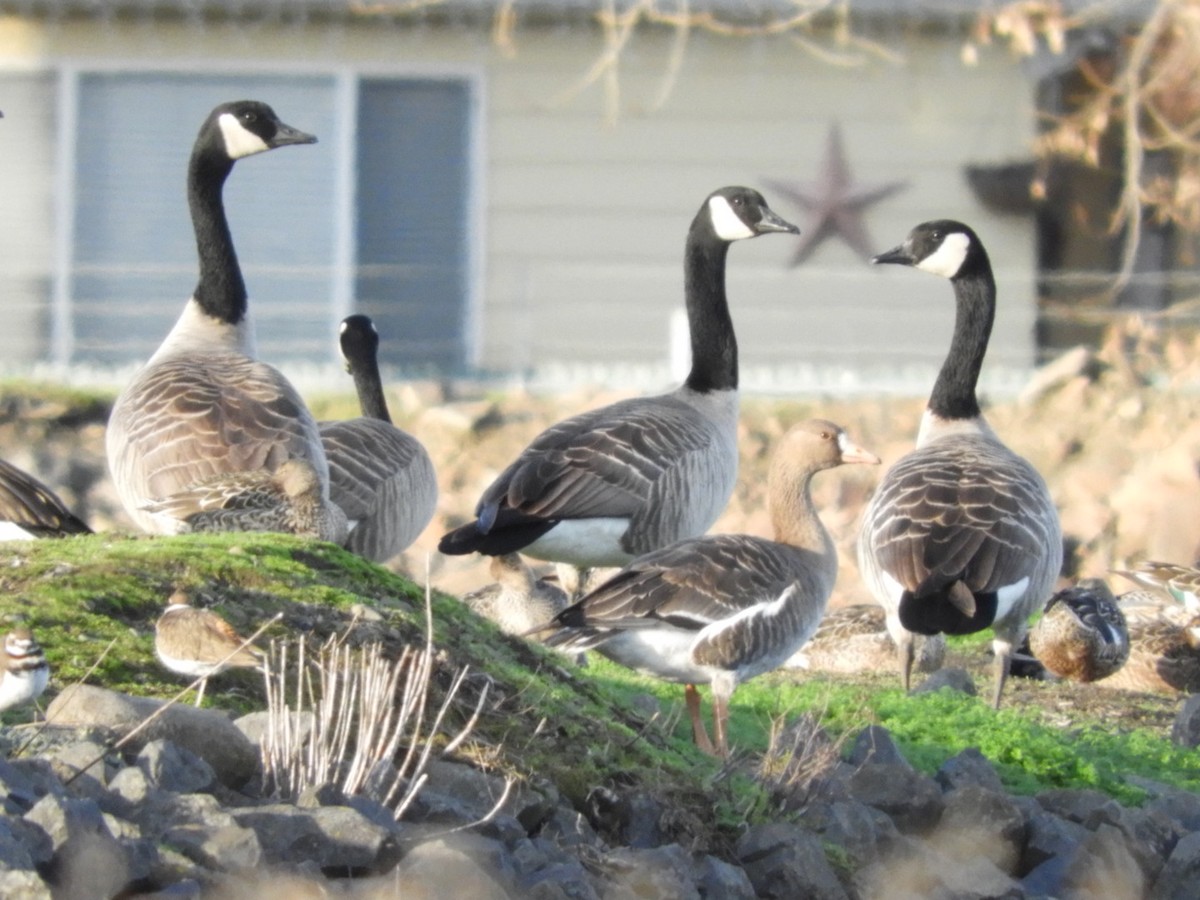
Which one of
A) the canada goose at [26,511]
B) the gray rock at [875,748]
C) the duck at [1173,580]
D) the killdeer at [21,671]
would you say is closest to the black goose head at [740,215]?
the duck at [1173,580]

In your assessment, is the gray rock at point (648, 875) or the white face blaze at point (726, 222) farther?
the white face blaze at point (726, 222)

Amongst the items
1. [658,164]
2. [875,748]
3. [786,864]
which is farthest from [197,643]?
[658,164]

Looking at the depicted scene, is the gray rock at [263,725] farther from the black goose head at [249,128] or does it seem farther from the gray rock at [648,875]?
the black goose head at [249,128]

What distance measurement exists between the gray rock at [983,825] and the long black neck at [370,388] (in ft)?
25.0

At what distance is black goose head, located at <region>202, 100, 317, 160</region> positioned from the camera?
12430 millimetres

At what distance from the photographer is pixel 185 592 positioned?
6914 mm

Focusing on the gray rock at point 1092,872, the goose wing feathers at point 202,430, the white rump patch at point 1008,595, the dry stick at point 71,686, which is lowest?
the gray rock at point 1092,872

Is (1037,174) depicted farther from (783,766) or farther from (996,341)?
(783,766)

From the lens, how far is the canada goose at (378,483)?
11.1 metres

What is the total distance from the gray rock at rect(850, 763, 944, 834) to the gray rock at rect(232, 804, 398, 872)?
2409 millimetres

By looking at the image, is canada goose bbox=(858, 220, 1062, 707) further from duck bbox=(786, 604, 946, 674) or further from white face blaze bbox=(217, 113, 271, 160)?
white face blaze bbox=(217, 113, 271, 160)

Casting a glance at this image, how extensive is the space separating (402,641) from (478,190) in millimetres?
13582

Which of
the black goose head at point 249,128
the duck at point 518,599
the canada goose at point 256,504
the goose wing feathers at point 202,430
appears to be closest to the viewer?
the canada goose at point 256,504

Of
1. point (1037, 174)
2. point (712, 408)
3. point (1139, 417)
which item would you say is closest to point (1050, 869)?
point (712, 408)
